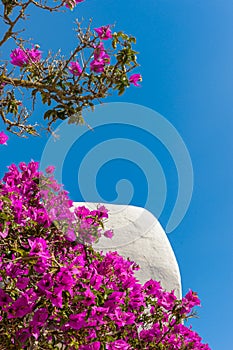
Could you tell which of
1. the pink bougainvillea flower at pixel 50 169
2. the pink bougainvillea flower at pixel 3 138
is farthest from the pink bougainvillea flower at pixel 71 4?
the pink bougainvillea flower at pixel 50 169

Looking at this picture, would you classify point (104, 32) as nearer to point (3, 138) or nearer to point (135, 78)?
point (135, 78)

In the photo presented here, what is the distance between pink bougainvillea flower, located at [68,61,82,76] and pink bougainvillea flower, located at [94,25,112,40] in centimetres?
28

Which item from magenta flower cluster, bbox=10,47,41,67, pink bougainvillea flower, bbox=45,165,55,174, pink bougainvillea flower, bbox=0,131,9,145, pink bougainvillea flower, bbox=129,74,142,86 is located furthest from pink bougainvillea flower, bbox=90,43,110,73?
pink bougainvillea flower, bbox=45,165,55,174

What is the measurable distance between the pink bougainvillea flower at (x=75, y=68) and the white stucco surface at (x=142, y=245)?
4.27 m

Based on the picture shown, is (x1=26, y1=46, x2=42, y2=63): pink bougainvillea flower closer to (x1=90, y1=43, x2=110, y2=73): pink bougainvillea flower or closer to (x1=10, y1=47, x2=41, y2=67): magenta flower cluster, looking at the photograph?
Result: (x1=10, y1=47, x2=41, y2=67): magenta flower cluster

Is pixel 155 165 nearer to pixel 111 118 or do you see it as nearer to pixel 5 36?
pixel 111 118

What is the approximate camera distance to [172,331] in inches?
181

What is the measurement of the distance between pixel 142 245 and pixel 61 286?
5.25m

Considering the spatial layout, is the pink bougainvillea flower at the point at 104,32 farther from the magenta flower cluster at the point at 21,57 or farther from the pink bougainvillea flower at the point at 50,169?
the pink bougainvillea flower at the point at 50,169

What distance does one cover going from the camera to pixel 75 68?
11.2ft

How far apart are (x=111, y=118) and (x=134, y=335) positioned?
2.24 meters

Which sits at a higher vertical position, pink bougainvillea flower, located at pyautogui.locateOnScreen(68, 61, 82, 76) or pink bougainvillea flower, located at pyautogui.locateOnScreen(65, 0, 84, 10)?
pink bougainvillea flower, located at pyautogui.locateOnScreen(65, 0, 84, 10)

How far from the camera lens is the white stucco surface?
7.69m

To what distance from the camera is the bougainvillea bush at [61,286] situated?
3061 millimetres
